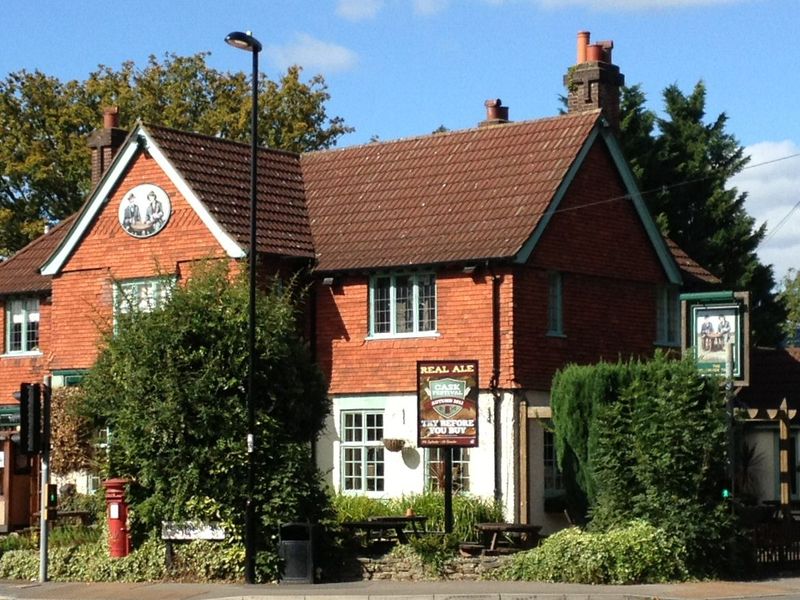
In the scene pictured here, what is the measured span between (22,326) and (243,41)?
17.5 meters

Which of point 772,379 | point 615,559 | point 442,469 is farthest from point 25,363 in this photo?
point 615,559

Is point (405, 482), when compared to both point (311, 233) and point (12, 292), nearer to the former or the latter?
point (311, 233)

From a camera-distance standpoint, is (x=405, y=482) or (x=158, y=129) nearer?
(x=405, y=482)

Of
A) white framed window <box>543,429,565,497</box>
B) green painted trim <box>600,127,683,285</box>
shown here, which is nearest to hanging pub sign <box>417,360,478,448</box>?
white framed window <box>543,429,565,497</box>

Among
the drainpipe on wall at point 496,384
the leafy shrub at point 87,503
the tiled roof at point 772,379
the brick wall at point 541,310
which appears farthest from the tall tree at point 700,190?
the leafy shrub at point 87,503

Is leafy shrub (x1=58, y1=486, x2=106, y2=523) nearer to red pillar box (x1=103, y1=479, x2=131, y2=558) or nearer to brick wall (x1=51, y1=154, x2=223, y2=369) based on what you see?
red pillar box (x1=103, y1=479, x2=131, y2=558)

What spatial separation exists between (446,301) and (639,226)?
5.75 meters

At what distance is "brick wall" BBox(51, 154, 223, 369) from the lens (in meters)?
34.7

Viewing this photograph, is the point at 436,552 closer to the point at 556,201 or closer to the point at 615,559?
the point at 615,559

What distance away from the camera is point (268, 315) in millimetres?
27438

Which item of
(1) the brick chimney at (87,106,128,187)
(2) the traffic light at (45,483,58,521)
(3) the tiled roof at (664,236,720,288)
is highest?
(1) the brick chimney at (87,106,128,187)

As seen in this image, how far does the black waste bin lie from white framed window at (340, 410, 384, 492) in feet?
22.3

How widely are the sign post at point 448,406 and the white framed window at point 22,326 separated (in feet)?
52.4

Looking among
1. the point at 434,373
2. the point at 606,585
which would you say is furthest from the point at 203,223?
the point at 606,585
